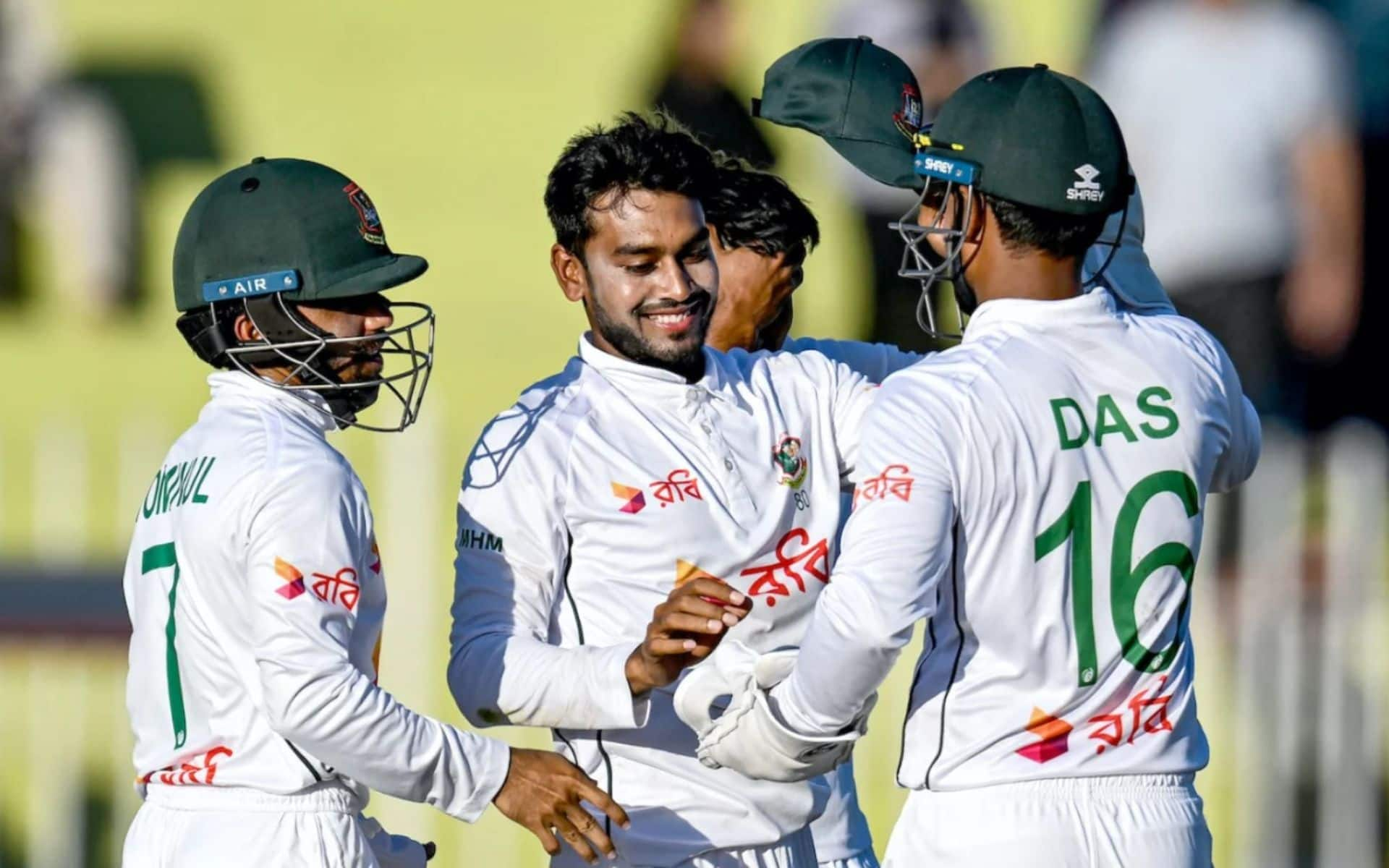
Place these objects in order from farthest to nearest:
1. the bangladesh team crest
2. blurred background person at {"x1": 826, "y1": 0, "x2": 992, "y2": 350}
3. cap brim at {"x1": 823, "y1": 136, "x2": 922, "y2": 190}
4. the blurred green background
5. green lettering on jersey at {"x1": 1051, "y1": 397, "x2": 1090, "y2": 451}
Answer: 1. the blurred green background
2. blurred background person at {"x1": 826, "y1": 0, "x2": 992, "y2": 350}
3. cap brim at {"x1": 823, "y1": 136, "x2": 922, "y2": 190}
4. the bangladesh team crest
5. green lettering on jersey at {"x1": 1051, "y1": 397, "x2": 1090, "y2": 451}

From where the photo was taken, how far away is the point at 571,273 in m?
4.21

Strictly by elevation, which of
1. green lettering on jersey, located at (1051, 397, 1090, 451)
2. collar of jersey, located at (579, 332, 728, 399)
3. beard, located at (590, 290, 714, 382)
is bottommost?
green lettering on jersey, located at (1051, 397, 1090, 451)

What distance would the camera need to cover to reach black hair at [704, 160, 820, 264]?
Answer: 4609 millimetres

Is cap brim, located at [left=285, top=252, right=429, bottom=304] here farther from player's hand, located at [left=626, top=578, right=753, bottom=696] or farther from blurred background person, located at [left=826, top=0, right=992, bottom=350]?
blurred background person, located at [left=826, top=0, right=992, bottom=350]

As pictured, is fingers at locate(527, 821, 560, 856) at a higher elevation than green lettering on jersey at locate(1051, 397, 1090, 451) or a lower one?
lower

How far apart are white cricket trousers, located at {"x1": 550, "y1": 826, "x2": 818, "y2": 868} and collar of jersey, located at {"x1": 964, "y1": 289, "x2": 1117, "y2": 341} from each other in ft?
3.52

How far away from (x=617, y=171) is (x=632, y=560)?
75 cm

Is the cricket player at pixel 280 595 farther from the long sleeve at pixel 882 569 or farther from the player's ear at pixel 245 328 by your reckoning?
the long sleeve at pixel 882 569

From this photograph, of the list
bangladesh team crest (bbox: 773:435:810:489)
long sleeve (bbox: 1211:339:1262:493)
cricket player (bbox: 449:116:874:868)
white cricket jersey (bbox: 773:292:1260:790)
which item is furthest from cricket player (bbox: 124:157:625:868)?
long sleeve (bbox: 1211:339:1262:493)

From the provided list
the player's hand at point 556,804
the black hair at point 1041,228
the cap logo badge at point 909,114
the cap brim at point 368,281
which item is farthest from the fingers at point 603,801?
the cap logo badge at point 909,114

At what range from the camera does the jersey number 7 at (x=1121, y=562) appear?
3480mm

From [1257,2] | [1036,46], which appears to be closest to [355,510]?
[1257,2]

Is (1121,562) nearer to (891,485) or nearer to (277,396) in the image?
(891,485)

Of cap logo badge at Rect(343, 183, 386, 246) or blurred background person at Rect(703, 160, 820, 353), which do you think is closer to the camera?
cap logo badge at Rect(343, 183, 386, 246)
